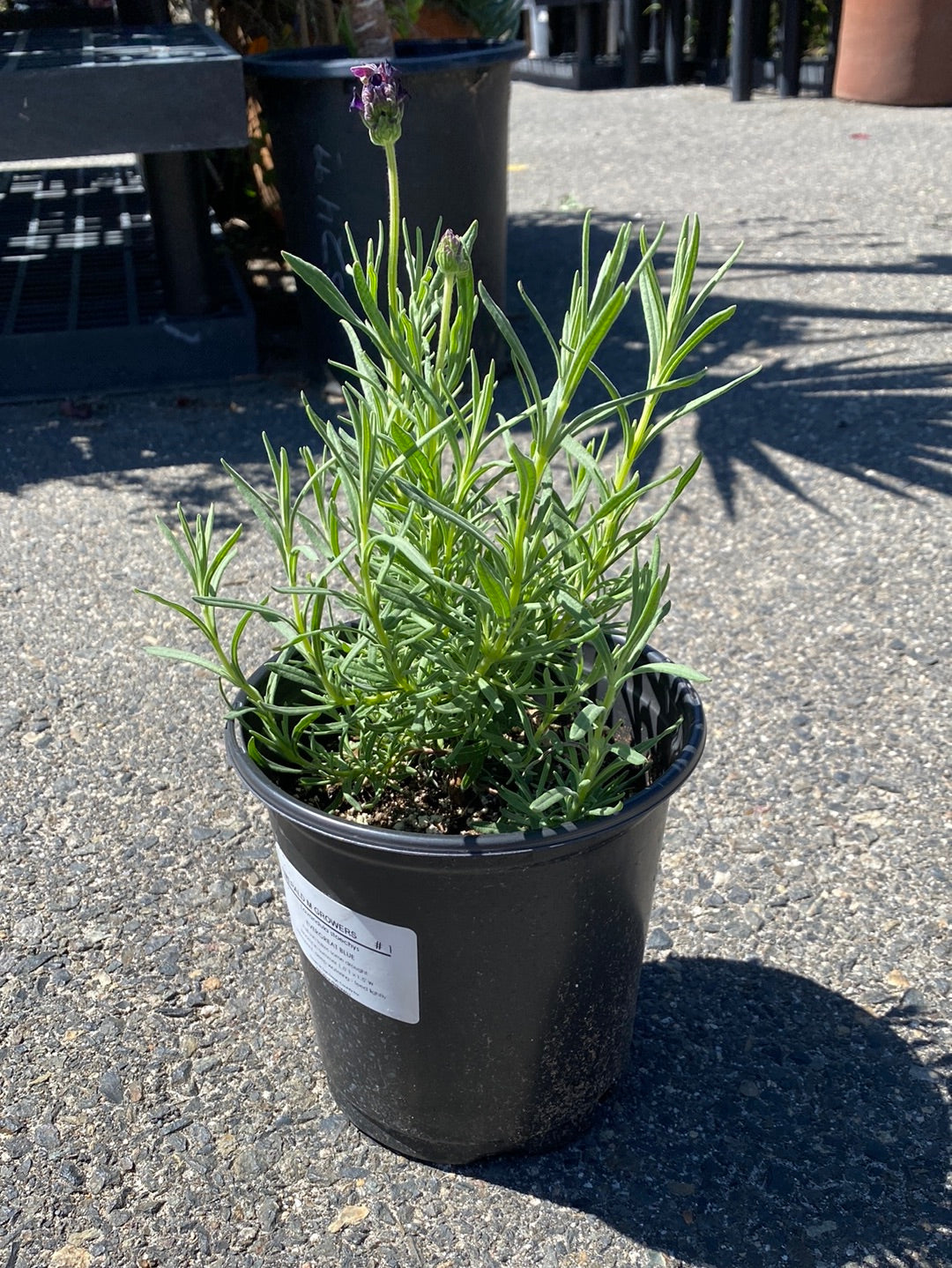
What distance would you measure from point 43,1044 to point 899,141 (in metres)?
→ 7.78

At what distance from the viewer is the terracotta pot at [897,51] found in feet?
26.9

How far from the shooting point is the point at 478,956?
60.9 inches

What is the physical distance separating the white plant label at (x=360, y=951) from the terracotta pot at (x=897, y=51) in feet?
28.0

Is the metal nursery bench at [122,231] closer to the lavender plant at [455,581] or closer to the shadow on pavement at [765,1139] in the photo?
the lavender plant at [455,581]

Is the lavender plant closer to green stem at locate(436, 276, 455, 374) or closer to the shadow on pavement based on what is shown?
green stem at locate(436, 276, 455, 374)

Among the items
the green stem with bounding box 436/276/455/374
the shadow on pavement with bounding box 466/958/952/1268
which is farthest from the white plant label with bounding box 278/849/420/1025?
the green stem with bounding box 436/276/455/374

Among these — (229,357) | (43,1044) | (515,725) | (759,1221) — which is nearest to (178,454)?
(229,357)

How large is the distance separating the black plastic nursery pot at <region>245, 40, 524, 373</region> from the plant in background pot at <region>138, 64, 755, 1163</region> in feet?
8.43

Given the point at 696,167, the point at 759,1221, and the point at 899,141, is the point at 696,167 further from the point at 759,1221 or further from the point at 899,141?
the point at 759,1221

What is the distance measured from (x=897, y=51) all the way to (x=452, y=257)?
865 centimetres

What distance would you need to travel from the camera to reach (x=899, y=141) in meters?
7.77

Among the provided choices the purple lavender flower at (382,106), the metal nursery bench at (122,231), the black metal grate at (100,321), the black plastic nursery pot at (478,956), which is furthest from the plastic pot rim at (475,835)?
the black metal grate at (100,321)

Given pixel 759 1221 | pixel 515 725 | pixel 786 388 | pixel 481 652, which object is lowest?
pixel 759 1221

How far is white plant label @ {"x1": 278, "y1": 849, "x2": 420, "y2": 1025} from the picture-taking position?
1.55m
